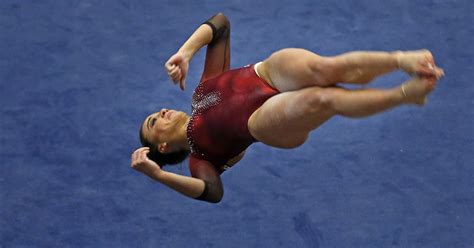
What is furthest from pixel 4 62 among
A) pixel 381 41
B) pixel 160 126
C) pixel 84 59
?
pixel 381 41

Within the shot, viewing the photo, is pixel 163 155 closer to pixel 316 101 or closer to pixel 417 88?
pixel 316 101

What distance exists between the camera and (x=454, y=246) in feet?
9.78

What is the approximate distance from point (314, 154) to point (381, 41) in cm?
65

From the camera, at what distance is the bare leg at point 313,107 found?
191 centimetres

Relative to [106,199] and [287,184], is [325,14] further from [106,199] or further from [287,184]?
[106,199]

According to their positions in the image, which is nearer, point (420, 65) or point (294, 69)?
point (420, 65)

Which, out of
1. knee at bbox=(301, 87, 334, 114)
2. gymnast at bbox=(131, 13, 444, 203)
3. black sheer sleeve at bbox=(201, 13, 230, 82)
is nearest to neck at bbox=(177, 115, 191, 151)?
gymnast at bbox=(131, 13, 444, 203)

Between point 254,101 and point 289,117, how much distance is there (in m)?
0.25

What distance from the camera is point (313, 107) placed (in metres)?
2.10

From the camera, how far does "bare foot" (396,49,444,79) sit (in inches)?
73.0

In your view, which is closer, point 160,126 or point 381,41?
point 160,126

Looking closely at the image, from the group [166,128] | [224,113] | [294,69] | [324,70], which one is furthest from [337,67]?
[166,128]

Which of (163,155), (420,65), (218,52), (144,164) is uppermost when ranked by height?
(420,65)

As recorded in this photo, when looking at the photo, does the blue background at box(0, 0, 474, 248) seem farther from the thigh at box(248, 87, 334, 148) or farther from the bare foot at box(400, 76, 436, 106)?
the bare foot at box(400, 76, 436, 106)
